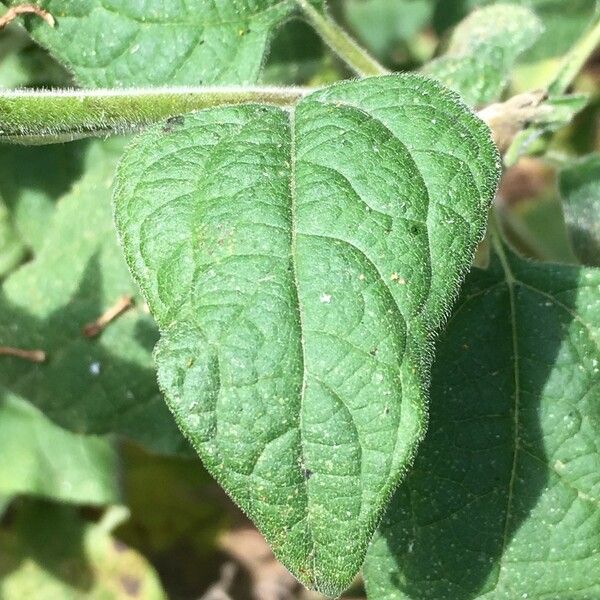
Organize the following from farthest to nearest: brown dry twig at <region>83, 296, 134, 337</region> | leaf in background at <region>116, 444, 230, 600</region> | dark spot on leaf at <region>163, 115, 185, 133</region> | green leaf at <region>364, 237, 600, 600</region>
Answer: leaf in background at <region>116, 444, 230, 600</region> → brown dry twig at <region>83, 296, 134, 337</region> → green leaf at <region>364, 237, 600, 600</region> → dark spot on leaf at <region>163, 115, 185, 133</region>

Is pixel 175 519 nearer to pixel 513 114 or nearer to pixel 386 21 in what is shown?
pixel 513 114

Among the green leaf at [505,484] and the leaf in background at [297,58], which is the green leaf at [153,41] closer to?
the green leaf at [505,484]

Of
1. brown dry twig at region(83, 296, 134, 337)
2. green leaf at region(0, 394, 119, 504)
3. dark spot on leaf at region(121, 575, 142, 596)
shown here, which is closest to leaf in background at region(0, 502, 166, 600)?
dark spot on leaf at region(121, 575, 142, 596)

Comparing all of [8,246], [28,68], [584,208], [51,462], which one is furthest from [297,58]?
[51,462]

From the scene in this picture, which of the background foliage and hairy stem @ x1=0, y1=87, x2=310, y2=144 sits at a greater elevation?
hairy stem @ x1=0, y1=87, x2=310, y2=144

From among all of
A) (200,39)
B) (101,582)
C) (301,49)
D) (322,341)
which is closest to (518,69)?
(301,49)

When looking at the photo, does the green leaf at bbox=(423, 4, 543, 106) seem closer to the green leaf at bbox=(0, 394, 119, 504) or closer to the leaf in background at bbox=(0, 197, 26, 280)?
the leaf in background at bbox=(0, 197, 26, 280)
